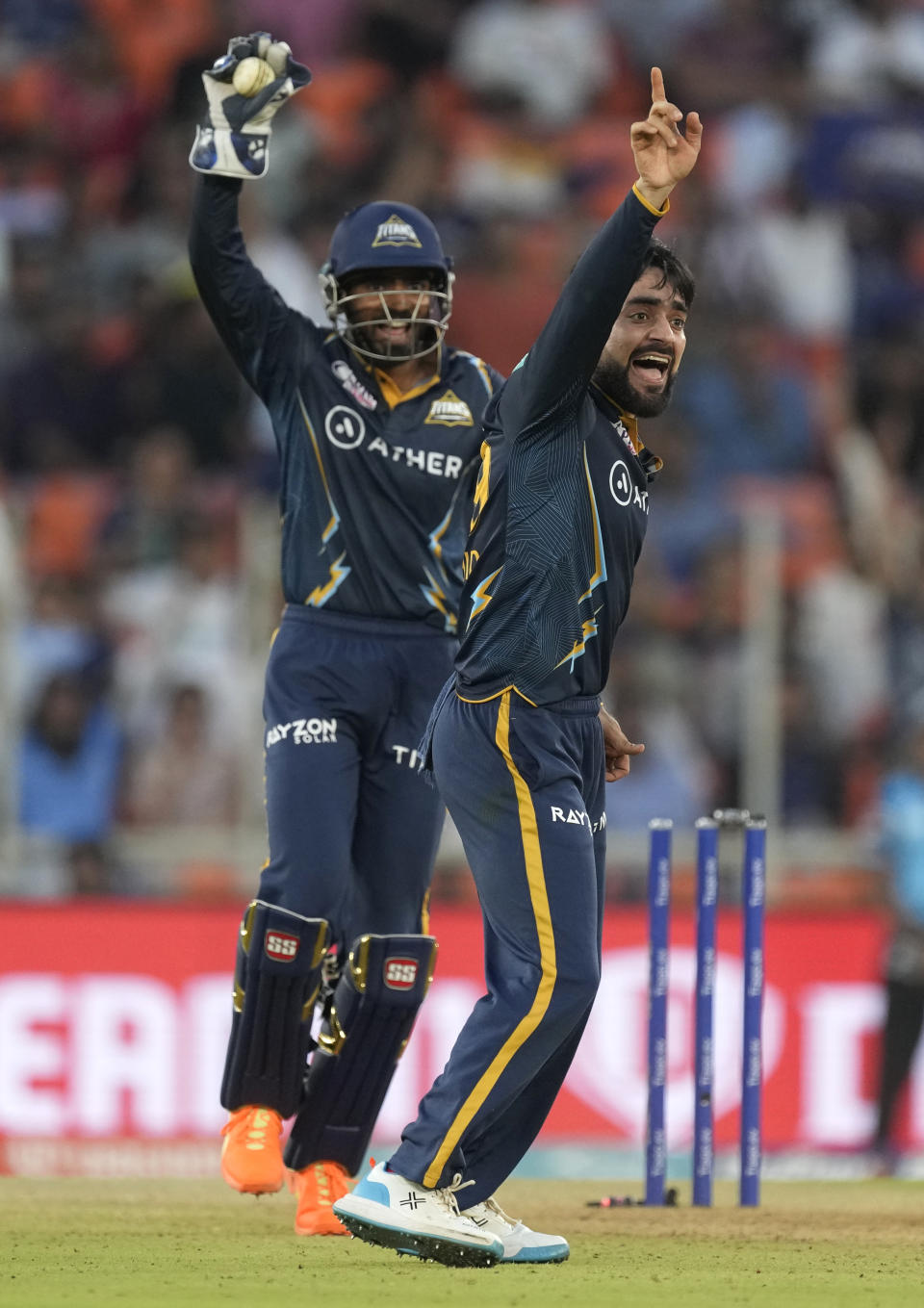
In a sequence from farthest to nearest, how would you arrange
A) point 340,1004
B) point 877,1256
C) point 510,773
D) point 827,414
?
point 827,414 → point 340,1004 → point 877,1256 → point 510,773

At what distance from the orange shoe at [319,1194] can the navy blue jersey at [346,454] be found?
1.46m

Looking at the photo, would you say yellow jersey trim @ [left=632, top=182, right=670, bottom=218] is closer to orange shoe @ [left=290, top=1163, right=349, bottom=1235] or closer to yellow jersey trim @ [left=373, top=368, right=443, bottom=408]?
yellow jersey trim @ [left=373, top=368, right=443, bottom=408]

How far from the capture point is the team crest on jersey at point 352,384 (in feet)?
19.4

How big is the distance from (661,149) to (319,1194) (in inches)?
111

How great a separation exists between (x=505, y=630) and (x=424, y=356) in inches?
55.8

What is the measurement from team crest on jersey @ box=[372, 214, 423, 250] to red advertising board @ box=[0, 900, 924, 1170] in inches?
165

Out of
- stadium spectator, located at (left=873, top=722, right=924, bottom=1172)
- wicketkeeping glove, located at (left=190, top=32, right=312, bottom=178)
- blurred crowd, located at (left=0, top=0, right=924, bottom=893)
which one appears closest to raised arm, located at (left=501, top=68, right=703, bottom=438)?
wicketkeeping glove, located at (left=190, top=32, right=312, bottom=178)

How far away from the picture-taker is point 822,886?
390 inches

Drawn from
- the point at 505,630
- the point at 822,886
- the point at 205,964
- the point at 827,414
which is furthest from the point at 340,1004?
the point at 827,414

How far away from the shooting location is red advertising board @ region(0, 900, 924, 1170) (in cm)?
925

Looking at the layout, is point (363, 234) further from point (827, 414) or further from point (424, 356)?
point (827, 414)

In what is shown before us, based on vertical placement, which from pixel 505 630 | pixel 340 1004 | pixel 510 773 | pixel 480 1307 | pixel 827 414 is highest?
pixel 827 414

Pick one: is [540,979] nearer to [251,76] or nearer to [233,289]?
[233,289]

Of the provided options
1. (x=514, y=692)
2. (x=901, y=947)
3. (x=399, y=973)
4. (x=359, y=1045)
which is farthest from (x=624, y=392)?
(x=901, y=947)
